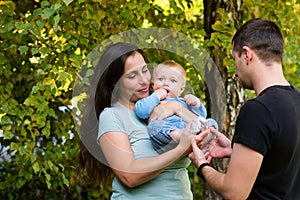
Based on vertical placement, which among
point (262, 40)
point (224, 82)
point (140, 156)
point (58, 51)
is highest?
point (262, 40)

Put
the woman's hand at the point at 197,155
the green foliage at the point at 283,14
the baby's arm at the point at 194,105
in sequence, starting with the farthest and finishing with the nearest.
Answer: the green foliage at the point at 283,14
the baby's arm at the point at 194,105
the woman's hand at the point at 197,155

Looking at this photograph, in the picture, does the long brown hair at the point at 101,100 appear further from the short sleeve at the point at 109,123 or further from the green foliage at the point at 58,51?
the green foliage at the point at 58,51

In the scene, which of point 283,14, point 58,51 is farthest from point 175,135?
point 283,14

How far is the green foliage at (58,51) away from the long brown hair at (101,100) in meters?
0.47

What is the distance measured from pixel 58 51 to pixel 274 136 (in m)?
1.71

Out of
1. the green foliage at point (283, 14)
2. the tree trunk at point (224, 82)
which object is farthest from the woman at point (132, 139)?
the green foliage at point (283, 14)

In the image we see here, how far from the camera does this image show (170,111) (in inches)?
95.3

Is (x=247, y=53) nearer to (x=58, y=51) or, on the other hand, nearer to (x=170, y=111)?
(x=170, y=111)

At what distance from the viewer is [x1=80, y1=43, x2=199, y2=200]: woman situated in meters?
2.34

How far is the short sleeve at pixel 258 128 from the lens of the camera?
196 cm

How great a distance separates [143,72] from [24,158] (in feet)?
4.52

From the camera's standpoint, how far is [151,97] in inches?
95.9

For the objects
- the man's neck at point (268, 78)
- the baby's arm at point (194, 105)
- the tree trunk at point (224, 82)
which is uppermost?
the man's neck at point (268, 78)

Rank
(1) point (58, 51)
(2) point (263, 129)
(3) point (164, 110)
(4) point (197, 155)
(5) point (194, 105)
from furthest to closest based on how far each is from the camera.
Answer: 1. (1) point (58, 51)
2. (5) point (194, 105)
3. (3) point (164, 110)
4. (4) point (197, 155)
5. (2) point (263, 129)
